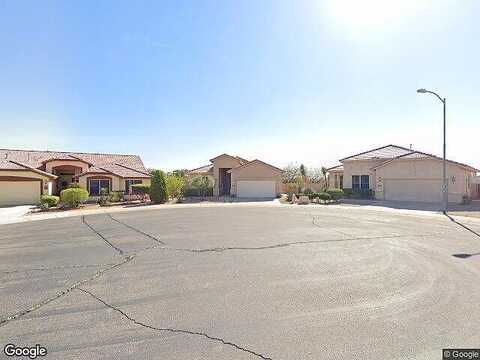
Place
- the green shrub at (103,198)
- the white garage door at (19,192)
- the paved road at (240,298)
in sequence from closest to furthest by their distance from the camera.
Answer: the paved road at (240,298)
the white garage door at (19,192)
the green shrub at (103,198)

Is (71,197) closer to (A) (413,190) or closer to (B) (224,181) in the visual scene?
(B) (224,181)

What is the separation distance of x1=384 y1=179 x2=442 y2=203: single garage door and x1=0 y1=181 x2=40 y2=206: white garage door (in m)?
34.3

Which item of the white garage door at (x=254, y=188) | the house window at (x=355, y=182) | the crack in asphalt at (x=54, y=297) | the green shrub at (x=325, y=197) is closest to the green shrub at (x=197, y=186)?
the white garage door at (x=254, y=188)

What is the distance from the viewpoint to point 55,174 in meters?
33.0

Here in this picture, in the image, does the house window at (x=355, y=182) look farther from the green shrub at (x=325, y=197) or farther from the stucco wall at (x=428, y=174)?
the green shrub at (x=325, y=197)

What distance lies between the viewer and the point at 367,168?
107 feet

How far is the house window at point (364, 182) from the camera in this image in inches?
1278

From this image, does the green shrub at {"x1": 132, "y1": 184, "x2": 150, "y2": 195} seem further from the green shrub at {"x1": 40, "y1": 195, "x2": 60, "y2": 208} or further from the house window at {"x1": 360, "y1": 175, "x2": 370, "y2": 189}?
the house window at {"x1": 360, "y1": 175, "x2": 370, "y2": 189}

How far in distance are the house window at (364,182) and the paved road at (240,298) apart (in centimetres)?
2235

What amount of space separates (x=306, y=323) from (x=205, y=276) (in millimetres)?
2938

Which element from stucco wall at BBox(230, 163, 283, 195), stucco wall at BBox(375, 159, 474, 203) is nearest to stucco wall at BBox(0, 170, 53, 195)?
stucco wall at BBox(230, 163, 283, 195)

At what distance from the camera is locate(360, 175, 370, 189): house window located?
32.5 metres
